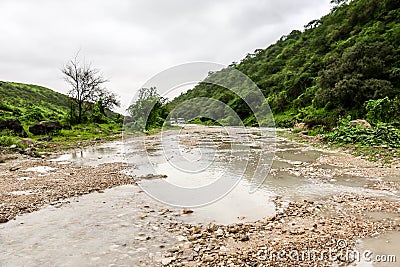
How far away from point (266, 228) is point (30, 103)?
175 feet

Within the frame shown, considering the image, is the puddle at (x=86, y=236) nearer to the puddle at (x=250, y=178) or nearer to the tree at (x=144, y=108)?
the puddle at (x=250, y=178)

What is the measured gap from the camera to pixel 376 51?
28.7 meters

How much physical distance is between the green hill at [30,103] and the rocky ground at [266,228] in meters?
25.2

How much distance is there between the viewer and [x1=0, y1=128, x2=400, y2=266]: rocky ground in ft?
14.6

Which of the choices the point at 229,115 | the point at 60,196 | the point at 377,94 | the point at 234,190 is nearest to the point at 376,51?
the point at 377,94

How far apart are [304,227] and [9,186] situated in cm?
914

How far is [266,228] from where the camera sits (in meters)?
5.60

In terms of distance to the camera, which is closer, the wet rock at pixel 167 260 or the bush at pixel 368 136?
the wet rock at pixel 167 260

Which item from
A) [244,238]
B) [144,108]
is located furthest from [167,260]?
[144,108]

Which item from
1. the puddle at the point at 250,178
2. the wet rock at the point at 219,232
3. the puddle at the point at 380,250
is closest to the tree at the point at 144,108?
the puddle at the point at 250,178

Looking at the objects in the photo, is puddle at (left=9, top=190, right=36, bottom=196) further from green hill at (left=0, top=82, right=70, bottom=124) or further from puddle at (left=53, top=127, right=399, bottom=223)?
green hill at (left=0, top=82, right=70, bottom=124)

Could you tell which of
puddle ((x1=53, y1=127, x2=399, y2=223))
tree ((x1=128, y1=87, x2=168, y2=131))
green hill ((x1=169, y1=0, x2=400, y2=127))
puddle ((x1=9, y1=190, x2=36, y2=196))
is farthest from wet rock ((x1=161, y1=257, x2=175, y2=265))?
tree ((x1=128, y1=87, x2=168, y2=131))

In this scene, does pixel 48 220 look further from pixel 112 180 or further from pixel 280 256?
pixel 280 256

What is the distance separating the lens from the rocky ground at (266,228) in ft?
14.6
